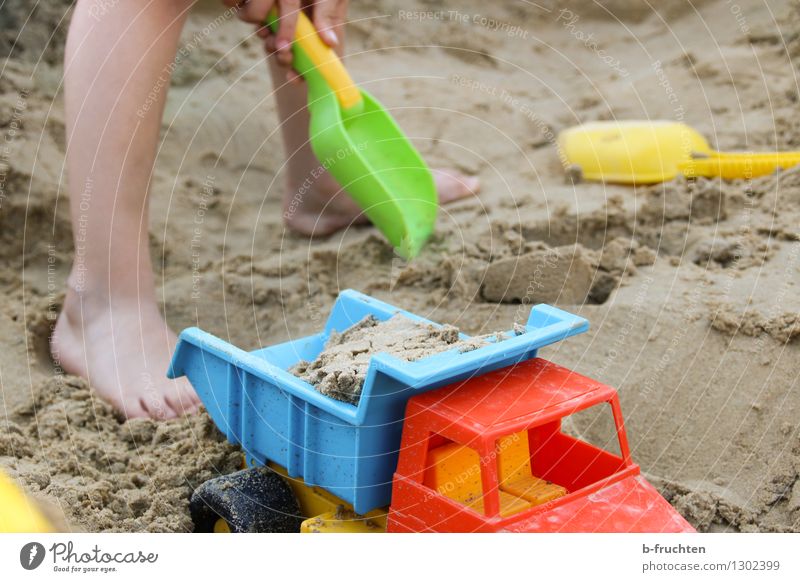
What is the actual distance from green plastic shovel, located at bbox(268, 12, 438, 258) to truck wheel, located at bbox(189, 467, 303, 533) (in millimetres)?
696

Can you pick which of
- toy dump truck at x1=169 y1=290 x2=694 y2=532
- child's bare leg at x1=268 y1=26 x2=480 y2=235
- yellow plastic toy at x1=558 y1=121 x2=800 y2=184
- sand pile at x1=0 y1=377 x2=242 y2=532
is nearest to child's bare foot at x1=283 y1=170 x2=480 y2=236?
child's bare leg at x1=268 y1=26 x2=480 y2=235

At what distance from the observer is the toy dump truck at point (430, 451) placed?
102 centimetres

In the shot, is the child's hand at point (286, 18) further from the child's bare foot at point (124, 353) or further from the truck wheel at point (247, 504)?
the truck wheel at point (247, 504)

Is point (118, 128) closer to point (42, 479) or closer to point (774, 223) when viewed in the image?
point (42, 479)

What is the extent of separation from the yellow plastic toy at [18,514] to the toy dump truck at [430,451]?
0.18m

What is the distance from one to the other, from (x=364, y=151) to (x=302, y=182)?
0.21 metres

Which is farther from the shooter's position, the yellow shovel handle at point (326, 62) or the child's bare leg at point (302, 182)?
the child's bare leg at point (302, 182)

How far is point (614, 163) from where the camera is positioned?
6.89ft

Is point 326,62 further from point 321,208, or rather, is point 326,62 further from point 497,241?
point 497,241

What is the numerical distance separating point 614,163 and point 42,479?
4.39ft

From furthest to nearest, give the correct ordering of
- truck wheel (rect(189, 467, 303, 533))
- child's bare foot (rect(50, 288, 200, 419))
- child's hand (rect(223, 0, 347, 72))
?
child's hand (rect(223, 0, 347, 72)) < child's bare foot (rect(50, 288, 200, 419)) < truck wheel (rect(189, 467, 303, 533))

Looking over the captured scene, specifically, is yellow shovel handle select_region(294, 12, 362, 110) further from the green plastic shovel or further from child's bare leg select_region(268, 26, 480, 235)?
child's bare leg select_region(268, 26, 480, 235)

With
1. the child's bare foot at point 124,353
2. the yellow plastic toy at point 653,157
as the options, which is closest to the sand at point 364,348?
the child's bare foot at point 124,353

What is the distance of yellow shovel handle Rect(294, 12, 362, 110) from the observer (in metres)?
1.70
